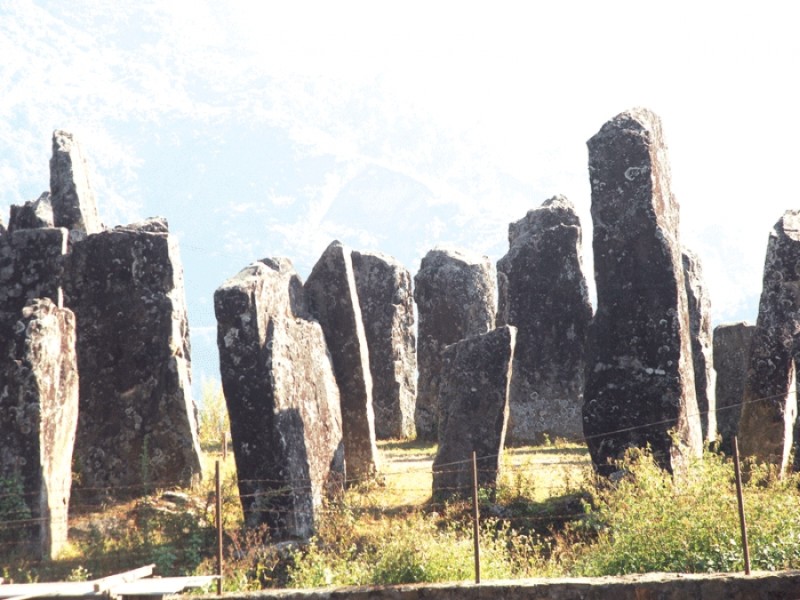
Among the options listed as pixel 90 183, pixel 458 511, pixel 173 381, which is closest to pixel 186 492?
pixel 173 381

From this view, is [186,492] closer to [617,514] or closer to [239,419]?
[239,419]

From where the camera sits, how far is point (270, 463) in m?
15.1

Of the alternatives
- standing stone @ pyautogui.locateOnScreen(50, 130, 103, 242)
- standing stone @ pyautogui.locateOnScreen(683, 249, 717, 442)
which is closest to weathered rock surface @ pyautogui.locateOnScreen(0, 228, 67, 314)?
standing stone @ pyautogui.locateOnScreen(50, 130, 103, 242)

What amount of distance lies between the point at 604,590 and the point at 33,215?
13993 mm

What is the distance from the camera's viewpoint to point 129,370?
17953mm

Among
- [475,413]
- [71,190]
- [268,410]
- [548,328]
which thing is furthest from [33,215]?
[548,328]

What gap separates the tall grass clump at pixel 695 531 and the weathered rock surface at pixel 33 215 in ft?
40.0

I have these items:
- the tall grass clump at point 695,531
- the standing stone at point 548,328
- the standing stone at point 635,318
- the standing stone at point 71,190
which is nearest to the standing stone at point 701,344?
the standing stone at point 548,328

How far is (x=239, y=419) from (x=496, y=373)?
3.87 m

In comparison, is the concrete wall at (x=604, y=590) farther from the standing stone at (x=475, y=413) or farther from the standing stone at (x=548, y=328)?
the standing stone at (x=548, y=328)

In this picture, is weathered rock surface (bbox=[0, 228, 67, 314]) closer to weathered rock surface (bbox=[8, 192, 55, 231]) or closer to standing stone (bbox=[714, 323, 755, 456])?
weathered rock surface (bbox=[8, 192, 55, 231])

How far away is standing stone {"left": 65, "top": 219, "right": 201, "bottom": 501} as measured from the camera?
58.3ft

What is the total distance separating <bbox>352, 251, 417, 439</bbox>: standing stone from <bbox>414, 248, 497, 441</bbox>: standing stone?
1.34ft

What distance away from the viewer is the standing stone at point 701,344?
2084 cm
